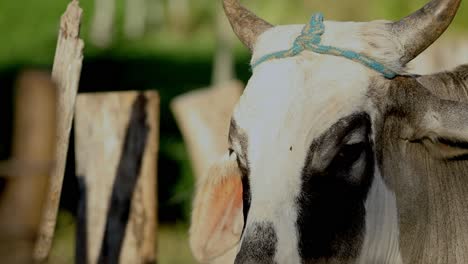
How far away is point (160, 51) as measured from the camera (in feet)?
88.7

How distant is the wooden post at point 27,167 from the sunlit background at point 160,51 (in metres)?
4.28

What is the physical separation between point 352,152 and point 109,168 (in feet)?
6.27

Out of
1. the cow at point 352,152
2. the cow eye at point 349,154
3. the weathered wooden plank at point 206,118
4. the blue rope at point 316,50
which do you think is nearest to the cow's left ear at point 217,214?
the cow at point 352,152

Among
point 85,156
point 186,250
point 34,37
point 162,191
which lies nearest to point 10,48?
point 34,37

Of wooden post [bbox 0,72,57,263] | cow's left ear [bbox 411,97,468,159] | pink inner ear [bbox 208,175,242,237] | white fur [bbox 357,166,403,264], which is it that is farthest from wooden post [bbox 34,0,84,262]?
wooden post [bbox 0,72,57,263]

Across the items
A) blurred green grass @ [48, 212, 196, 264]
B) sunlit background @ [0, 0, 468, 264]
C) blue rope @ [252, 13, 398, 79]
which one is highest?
blue rope @ [252, 13, 398, 79]

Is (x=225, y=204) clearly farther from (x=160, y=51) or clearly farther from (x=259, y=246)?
(x=160, y=51)

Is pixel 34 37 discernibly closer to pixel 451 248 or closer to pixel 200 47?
pixel 200 47

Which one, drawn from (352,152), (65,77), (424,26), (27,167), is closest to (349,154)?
(352,152)

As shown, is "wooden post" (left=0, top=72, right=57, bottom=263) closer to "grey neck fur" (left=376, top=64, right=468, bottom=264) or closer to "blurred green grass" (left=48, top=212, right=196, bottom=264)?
"grey neck fur" (left=376, top=64, right=468, bottom=264)

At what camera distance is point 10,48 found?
79.1 ft

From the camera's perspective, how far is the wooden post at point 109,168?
5.23m

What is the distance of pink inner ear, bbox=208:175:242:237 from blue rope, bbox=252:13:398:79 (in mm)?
755

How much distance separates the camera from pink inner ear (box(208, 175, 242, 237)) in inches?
177
